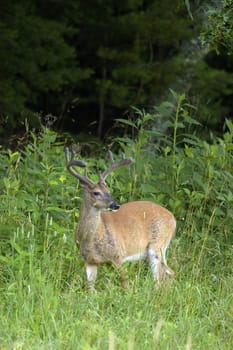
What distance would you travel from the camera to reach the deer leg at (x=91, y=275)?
7.62 m

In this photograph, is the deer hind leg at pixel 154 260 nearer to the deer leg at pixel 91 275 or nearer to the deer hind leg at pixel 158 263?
the deer hind leg at pixel 158 263

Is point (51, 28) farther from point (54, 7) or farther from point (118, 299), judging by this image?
point (118, 299)

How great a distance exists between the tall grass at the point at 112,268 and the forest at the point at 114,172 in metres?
0.01

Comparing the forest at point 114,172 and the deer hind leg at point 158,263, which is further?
the deer hind leg at point 158,263

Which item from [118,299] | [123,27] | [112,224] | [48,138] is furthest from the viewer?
[123,27]

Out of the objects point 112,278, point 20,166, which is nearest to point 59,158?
point 20,166

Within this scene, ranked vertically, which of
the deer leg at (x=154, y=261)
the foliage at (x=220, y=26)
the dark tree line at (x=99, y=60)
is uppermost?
the foliage at (x=220, y=26)

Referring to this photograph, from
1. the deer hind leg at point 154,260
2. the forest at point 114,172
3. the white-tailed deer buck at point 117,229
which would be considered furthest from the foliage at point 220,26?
the deer hind leg at point 154,260

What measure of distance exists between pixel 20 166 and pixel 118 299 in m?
3.18

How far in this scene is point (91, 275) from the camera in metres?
8.05

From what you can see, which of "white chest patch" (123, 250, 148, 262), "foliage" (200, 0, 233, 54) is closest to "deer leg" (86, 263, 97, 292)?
"white chest patch" (123, 250, 148, 262)

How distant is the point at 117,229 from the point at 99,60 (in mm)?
8142

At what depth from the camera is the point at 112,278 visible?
25.6ft

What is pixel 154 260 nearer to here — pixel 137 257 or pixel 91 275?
pixel 137 257
